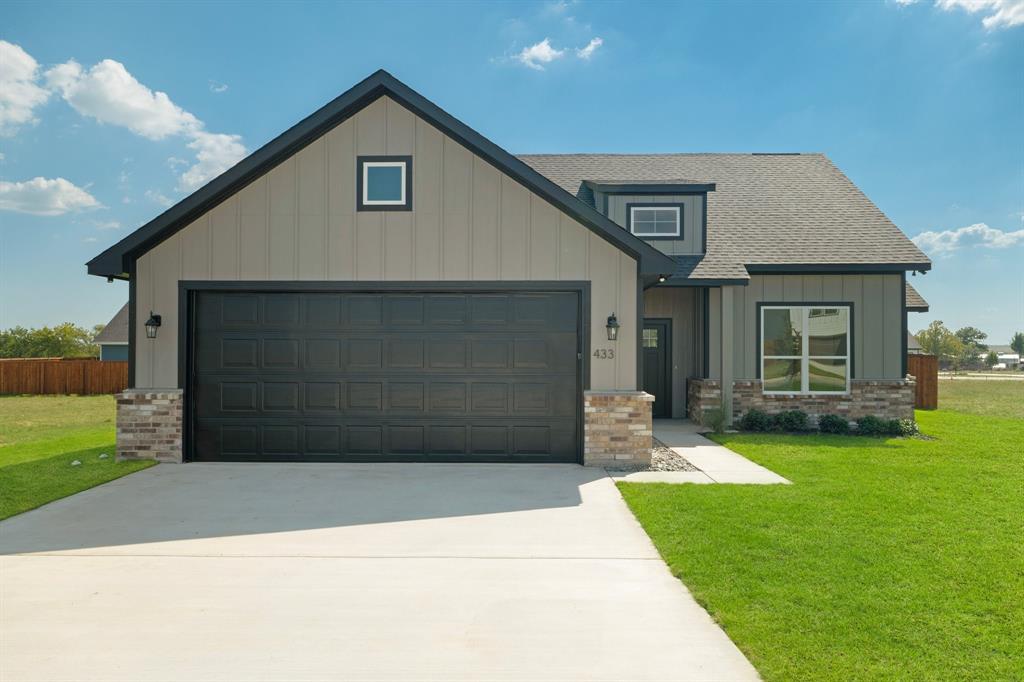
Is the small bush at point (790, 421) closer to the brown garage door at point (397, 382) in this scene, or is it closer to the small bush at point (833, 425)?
the small bush at point (833, 425)

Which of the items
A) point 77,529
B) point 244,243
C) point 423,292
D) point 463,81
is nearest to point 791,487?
point 423,292

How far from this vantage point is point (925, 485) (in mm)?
7500

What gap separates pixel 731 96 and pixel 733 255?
15.3 feet

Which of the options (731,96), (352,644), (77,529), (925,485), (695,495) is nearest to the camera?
(352,644)

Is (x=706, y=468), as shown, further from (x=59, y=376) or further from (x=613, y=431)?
(x=59, y=376)

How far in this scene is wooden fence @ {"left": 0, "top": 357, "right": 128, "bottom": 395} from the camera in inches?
923

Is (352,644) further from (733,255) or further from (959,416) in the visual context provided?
(959,416)

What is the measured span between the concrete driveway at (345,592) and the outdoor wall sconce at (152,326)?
2746mm

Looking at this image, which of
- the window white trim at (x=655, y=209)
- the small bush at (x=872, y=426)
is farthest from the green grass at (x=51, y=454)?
the small bush at (x=872, y=426)

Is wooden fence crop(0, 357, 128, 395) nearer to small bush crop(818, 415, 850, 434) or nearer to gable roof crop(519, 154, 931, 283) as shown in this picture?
gable roof crop(519, 154, 931, 283)

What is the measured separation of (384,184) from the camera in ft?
29.3

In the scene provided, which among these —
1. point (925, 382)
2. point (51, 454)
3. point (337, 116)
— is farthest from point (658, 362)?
point (51, 454)

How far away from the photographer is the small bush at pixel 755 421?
12.4 metres

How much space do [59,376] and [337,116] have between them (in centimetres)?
2193
